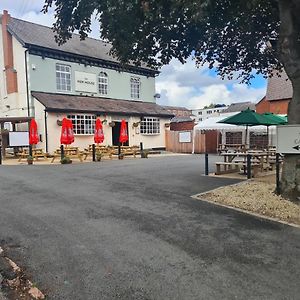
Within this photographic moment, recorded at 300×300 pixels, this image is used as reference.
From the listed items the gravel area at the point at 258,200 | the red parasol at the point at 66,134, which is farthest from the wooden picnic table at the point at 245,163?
the red parasol at the point at 66,134

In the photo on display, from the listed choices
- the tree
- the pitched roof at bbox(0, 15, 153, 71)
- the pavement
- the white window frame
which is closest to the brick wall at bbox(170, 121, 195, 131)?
the pitched roof at bbox(0, 15, 153, 71)

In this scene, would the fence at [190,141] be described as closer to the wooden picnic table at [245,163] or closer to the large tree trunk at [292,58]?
the wooden picnic table at [245,163]

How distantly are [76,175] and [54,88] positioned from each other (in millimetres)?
13279

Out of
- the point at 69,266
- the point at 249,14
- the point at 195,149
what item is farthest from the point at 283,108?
the point at 69,266

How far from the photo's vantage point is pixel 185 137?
27.5 meters

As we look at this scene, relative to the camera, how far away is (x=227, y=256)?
4281 millimetres

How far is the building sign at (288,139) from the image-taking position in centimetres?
694

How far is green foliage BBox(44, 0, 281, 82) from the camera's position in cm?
704

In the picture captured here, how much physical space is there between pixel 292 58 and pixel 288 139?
176cm

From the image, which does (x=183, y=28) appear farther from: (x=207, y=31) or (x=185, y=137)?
(x=185, y=137)

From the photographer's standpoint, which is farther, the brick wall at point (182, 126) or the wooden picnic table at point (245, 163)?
the brick wall at point (182, 126)

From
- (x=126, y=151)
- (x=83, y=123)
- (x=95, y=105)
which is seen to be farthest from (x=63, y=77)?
(x=126, y=151)

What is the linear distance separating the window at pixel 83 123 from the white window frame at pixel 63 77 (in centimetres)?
287

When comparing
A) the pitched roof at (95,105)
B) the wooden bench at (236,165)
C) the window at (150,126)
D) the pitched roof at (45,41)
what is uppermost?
the pitched roof at (45,41)
